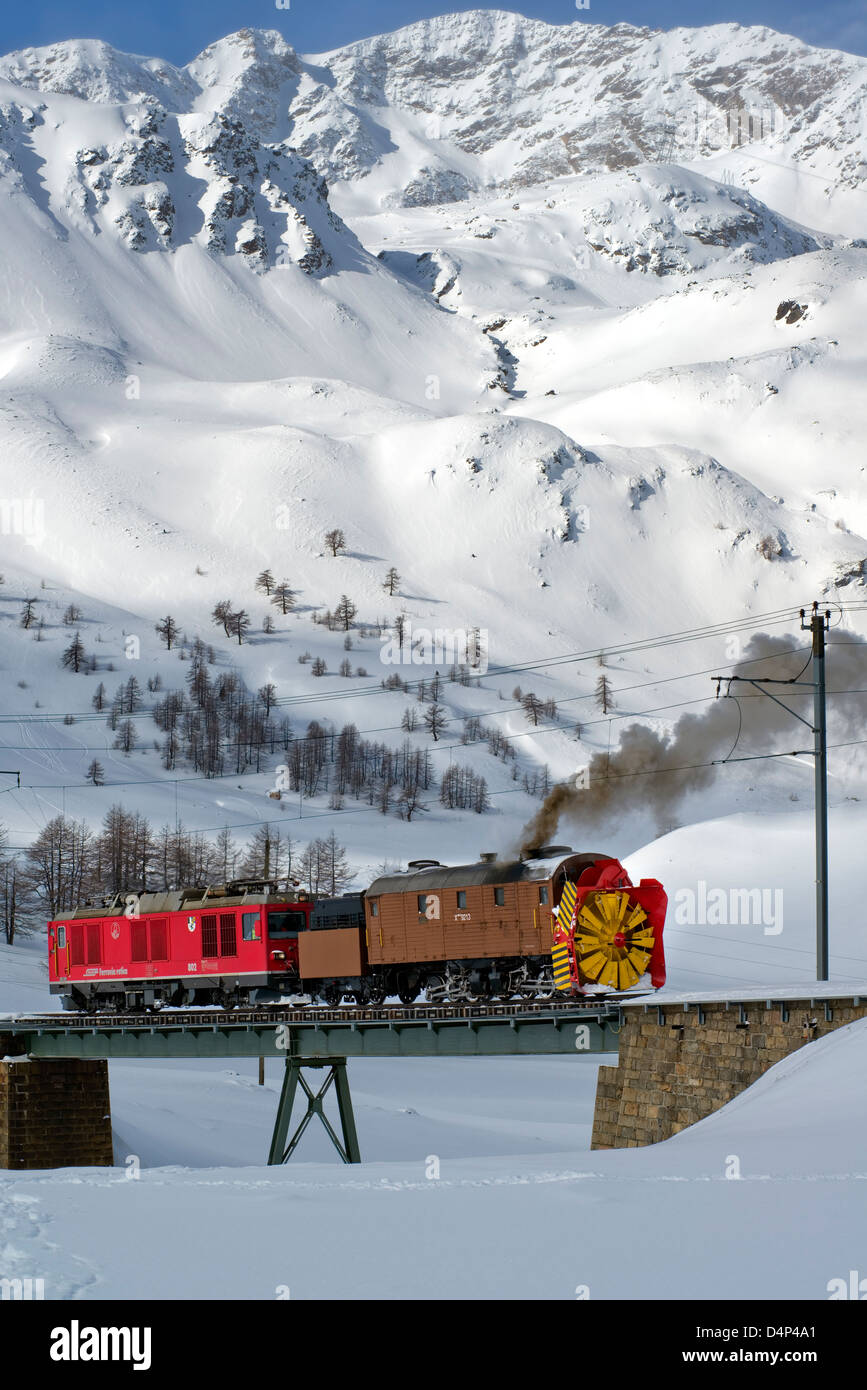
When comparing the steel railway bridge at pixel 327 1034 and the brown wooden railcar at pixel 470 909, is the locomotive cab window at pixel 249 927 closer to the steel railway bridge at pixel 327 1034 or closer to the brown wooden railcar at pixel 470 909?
the steel railway bridge at pixel 327 1034

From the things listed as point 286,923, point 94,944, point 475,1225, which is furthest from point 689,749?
point 475,1225

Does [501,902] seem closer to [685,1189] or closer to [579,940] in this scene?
[579,940]

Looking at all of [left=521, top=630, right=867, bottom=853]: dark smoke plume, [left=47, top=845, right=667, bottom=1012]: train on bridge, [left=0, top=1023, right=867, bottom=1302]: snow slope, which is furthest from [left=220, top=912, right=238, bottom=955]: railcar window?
[left=0, top=1023, right=867, bottom=1302]: snow slope

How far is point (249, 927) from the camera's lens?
48719 millimetres

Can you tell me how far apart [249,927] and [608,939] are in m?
14.4

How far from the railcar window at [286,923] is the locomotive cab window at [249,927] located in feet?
1.60

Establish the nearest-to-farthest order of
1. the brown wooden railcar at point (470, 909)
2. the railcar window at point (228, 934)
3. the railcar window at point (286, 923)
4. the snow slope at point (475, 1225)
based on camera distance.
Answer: the snow slope at point (475, 1225)
the brown wooden railcar at point (470, 909)
the railcar window at point (286, 923)
the railcar window at point (228, 934)

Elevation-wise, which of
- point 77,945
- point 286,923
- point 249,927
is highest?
point 286,923

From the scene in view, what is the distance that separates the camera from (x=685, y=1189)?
1903 cm

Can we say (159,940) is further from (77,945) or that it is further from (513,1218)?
(513,1218)

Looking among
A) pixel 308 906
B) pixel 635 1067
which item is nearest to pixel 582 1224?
pixel 635 1067

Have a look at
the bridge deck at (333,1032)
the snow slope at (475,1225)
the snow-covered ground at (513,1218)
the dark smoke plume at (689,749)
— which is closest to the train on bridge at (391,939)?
the bridge deck at (333,1032)

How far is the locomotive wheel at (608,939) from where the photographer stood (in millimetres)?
38625
